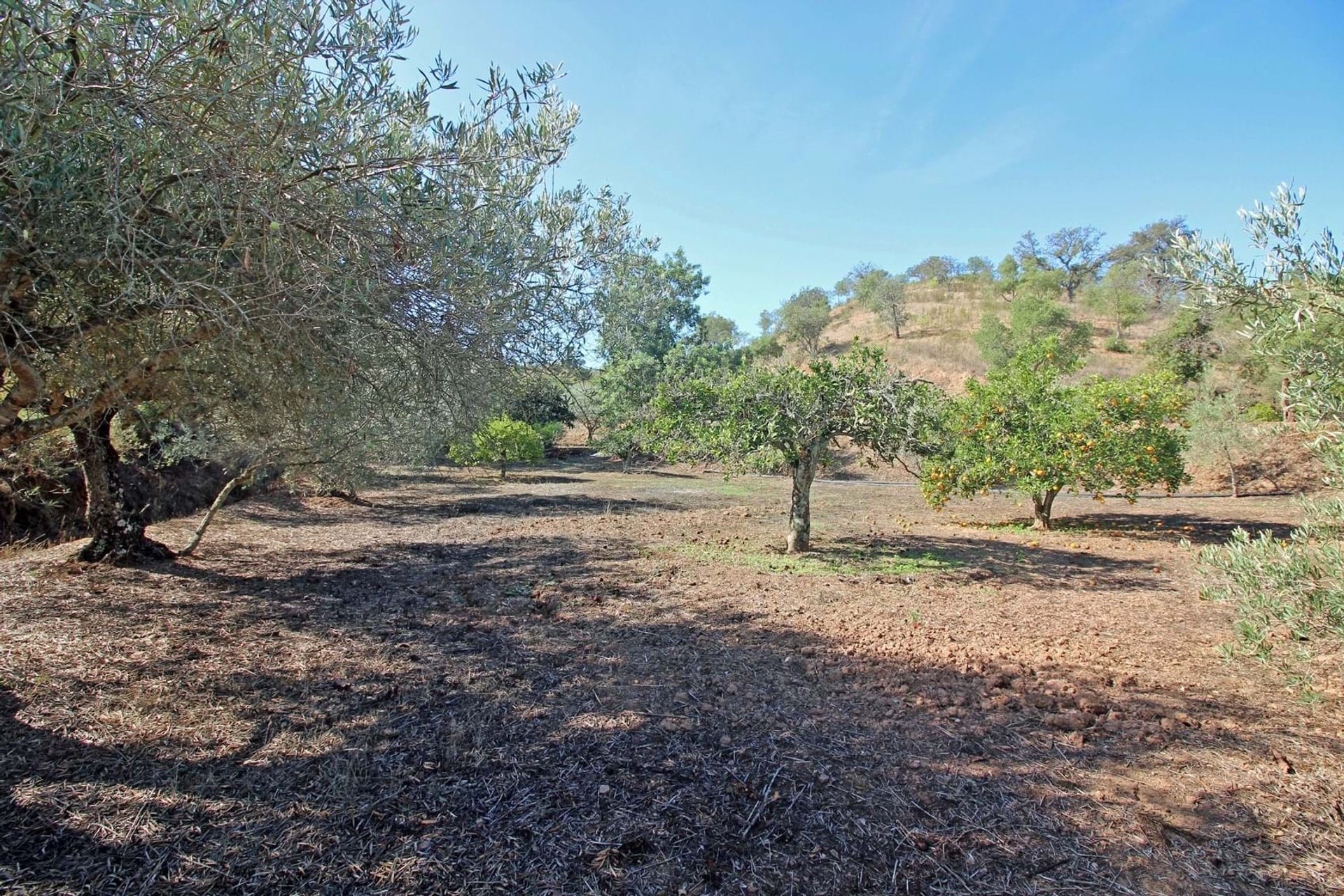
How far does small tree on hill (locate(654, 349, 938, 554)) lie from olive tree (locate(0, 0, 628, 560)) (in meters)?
3.89

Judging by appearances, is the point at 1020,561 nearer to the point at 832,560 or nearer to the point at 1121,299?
the point at 832,560

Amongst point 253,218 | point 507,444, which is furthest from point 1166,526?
point 507,444

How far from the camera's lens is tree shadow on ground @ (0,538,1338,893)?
2.41 meters

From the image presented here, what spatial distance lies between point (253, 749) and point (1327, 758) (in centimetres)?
563

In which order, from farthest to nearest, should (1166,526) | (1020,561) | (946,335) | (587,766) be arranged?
(946,335)
(1166,526)
(1020,561)
(587,766)

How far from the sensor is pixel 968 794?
9.57ft

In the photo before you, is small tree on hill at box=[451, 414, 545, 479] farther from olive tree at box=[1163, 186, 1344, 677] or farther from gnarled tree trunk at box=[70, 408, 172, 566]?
olive tree at box=[1163, 186, 1344, 677]

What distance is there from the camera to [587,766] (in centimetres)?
312

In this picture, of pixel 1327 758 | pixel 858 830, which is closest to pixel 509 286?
pixel 858 830

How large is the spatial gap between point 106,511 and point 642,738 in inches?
259

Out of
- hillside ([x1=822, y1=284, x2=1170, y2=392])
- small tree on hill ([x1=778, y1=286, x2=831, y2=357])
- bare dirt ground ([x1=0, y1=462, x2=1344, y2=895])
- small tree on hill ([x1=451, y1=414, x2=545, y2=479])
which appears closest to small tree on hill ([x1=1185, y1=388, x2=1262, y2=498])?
hillside ([x1=822, y1=284, x2=1170, y2=392])

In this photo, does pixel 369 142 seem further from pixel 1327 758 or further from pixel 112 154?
pixel 1327 758

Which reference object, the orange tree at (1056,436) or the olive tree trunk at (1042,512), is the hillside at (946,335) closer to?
the olive tree trunk at (1042,512)

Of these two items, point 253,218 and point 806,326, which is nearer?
point 253,218
